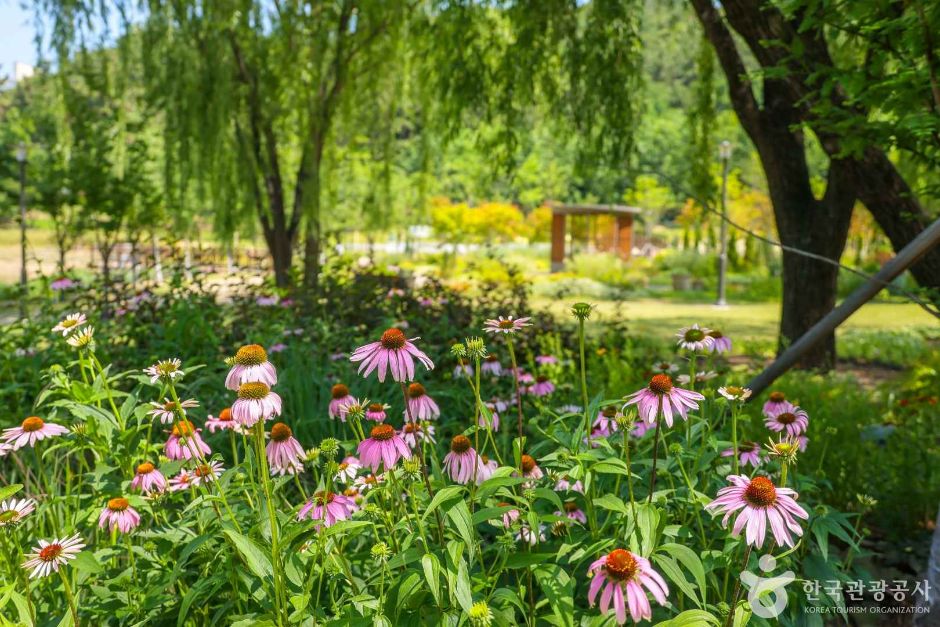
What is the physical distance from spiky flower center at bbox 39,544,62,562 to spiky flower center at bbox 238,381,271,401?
1.80 feet

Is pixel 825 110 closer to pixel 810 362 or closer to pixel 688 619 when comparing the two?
pixel 688 619

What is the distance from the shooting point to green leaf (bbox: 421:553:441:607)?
117 cm

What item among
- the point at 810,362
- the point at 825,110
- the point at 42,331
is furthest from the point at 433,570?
the point at 810,362

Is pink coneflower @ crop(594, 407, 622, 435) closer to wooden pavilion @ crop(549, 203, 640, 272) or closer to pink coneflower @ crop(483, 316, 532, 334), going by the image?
pink coneflower @ crop(483, 316, 532, 334)

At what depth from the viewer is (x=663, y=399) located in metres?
1.39

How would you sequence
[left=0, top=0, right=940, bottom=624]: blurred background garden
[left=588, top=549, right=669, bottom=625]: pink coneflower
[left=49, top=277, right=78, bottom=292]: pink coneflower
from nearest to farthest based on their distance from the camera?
[left=588, top=549, right=669, bottom=625]: pink coneflower → [left=0, top=0, right=940, bottom=624]: blurred background garden → [left=49, top=277, right=78, bottom=292]: pink coneflower

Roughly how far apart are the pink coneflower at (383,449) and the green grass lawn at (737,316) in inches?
333

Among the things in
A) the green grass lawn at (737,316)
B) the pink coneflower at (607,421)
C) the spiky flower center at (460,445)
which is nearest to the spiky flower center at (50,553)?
the spiky flower center at (460,445)

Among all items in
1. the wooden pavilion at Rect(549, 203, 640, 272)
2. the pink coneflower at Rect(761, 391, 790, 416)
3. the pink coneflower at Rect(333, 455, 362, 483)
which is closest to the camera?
the pink coneflower at Rect(333, 455, 362, 483)

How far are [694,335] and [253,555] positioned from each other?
1.16m

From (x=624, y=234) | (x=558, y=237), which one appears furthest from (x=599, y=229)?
(x=558, y=237)

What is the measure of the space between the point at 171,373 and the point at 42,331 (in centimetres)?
306

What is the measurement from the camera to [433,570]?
122cm
